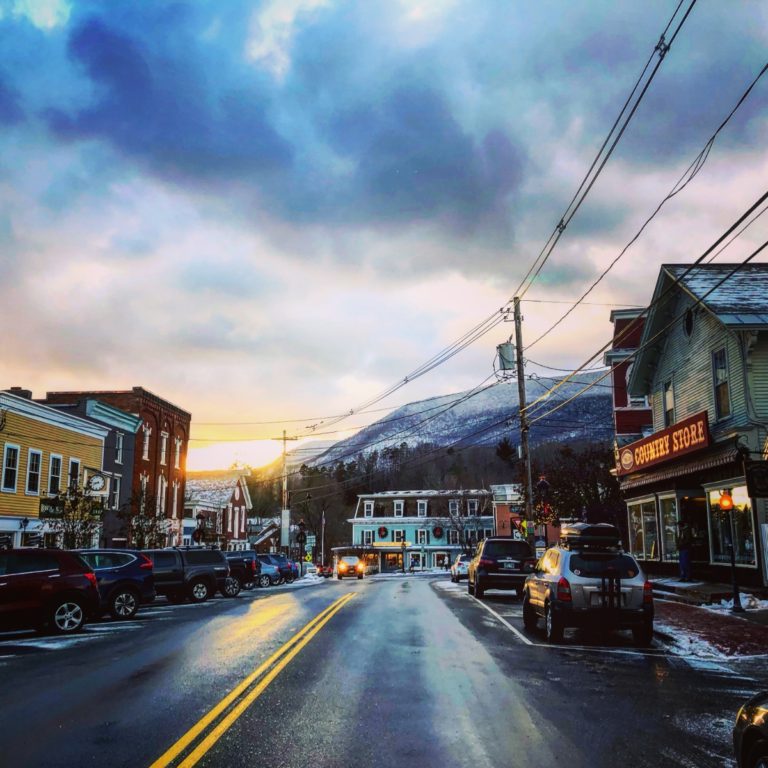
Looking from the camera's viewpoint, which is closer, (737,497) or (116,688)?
(116,688)

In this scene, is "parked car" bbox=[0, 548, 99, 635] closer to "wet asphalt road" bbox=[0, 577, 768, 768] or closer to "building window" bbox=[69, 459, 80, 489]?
"wet asphalt road" bbox=[0, 577, 768, 768]

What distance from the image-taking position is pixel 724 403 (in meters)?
21.7

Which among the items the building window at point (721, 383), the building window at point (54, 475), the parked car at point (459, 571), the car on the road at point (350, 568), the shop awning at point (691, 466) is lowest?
the car on the road at point (350, 568)

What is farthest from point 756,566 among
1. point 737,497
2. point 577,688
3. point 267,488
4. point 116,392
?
point 267,488

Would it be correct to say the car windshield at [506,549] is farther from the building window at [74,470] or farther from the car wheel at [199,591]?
the building window at [74,470]

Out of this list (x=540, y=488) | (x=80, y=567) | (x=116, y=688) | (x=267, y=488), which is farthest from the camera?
(x=267, y=488)

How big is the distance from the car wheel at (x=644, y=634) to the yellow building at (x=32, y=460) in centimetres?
2294

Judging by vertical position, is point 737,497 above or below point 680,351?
below

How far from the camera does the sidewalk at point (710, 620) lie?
12.2 metres

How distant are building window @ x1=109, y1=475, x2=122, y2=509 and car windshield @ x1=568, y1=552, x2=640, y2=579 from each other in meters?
35.0

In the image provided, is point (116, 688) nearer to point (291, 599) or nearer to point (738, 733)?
point (738, 733)

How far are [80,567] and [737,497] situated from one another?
16.8 m

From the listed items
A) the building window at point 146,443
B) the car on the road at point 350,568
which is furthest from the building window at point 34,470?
the car on the road at point 350,568

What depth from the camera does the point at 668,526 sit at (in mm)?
25766
